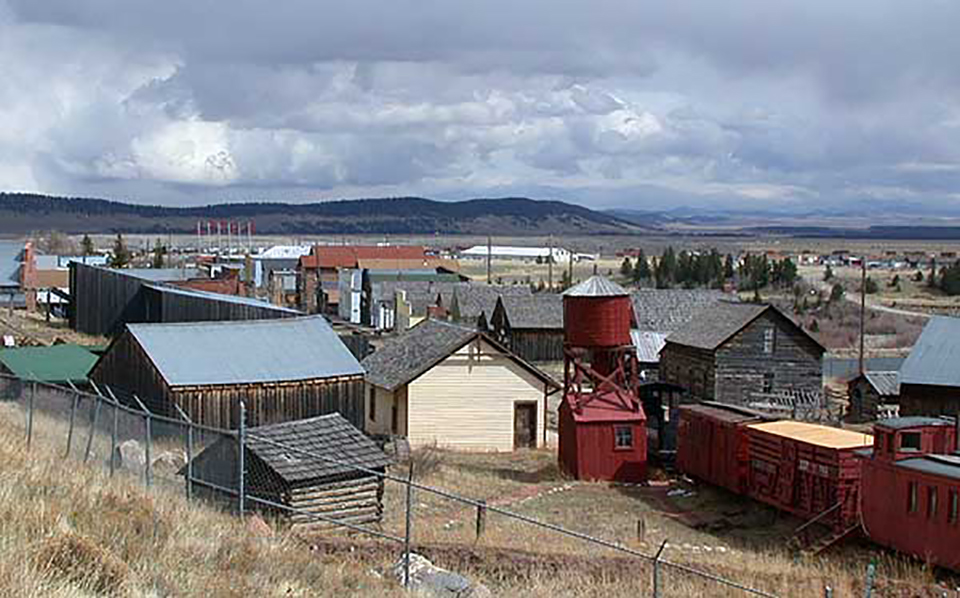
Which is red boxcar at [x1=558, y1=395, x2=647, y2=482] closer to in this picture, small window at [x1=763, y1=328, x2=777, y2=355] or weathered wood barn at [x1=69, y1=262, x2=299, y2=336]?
weathered wood barn at [x1=69, y1=262, x2=299, y2=336]

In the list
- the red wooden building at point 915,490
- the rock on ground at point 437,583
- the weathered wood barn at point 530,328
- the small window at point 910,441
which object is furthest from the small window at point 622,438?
the weathered wood barn at point 530,328

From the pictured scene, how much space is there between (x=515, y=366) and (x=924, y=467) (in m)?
17.8

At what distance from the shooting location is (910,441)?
24844 mm

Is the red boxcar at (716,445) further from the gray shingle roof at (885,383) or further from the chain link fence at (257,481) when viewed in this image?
the gray shingle roof at (885,383)

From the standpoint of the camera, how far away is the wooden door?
131 feet

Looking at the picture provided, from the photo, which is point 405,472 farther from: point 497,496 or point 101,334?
point 101,334

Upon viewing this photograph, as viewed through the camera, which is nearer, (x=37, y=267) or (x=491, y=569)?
(x=491, y=569)

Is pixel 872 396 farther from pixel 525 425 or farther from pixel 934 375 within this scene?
pixel 525 425

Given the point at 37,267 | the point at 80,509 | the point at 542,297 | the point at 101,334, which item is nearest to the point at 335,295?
the point at 37,267

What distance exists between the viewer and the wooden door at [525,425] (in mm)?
39938

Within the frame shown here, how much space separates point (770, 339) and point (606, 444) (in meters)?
19.9

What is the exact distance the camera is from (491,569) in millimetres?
18656

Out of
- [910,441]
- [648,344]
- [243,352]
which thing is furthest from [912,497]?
[648,344]

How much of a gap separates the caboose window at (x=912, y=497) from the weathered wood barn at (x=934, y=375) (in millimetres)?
21262
